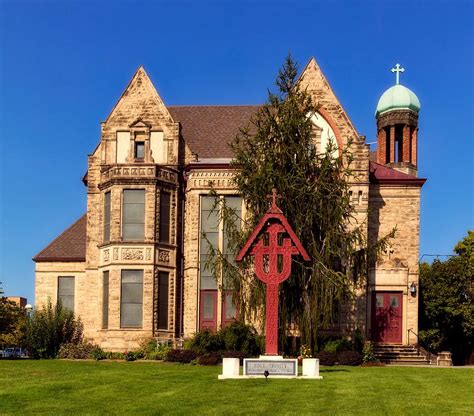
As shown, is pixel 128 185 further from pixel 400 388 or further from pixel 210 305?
pixel 400 388

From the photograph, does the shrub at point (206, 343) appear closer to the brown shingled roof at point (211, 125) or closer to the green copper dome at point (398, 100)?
the brown shingled roof at point (211, 125)

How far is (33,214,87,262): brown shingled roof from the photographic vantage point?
40156 mm

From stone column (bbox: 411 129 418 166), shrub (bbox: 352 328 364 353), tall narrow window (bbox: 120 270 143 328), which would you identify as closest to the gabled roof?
shrub (bbox: 352 328 364 353)

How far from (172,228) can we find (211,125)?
839 centimetres

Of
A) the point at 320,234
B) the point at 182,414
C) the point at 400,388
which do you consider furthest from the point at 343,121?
the point at 182,414

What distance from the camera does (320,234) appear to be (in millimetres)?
30922

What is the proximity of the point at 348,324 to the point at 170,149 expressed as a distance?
12.2 meters

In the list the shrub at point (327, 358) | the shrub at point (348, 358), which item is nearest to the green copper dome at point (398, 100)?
the shrub at point (348, 358)

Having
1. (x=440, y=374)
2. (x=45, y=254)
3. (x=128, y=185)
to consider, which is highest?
(x=128, y=185)

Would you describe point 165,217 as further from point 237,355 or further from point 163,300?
point 237,355

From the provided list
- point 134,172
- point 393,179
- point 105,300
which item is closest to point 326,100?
point 393,179

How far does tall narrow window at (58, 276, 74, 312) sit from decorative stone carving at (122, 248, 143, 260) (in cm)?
555

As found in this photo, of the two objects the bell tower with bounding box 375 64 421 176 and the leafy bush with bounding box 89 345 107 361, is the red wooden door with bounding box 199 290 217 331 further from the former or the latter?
the bell tower with bounding box 375 64 421 176

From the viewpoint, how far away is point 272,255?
930 inches
